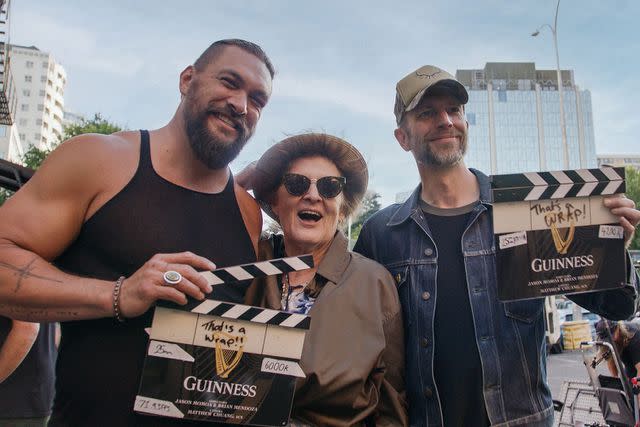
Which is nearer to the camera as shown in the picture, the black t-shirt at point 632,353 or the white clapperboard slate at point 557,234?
the white clapperboard slate at point 557,234

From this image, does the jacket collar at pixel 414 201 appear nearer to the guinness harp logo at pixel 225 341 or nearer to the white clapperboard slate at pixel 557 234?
the white clapperboard slate at pixel 557 234

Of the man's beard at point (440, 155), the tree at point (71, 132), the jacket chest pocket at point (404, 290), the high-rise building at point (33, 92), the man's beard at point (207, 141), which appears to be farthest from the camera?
the high-rise building at point (33, 92)

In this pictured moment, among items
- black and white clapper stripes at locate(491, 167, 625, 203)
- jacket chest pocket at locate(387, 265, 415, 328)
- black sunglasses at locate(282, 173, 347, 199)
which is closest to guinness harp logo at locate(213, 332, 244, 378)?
black sunglasses at locate(282, 173, 347, 199)

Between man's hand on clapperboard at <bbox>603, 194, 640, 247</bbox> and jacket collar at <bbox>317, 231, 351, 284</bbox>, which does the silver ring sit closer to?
jacket collar at <bbox>317, 231, 351, 284</bbox>

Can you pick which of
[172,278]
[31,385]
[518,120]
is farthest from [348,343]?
[518,120]

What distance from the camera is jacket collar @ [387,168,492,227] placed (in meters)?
2.99

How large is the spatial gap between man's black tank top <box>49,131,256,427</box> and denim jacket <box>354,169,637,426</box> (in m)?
1.03

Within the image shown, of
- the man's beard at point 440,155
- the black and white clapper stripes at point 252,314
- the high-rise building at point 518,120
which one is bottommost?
the black and white clapper stripes at point 252,314

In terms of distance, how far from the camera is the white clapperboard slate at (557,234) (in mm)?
2314

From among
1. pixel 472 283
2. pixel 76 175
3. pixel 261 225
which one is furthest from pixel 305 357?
pixel 76 175

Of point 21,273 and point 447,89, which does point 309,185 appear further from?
point 21,273

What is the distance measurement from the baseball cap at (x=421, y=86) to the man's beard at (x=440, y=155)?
10.3 inches

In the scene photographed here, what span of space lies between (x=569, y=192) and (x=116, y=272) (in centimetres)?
211

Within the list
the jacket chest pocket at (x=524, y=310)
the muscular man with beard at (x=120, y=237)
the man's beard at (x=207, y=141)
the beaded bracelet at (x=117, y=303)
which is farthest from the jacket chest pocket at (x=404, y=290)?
the beaded bracelet at (x=117, y=303)
